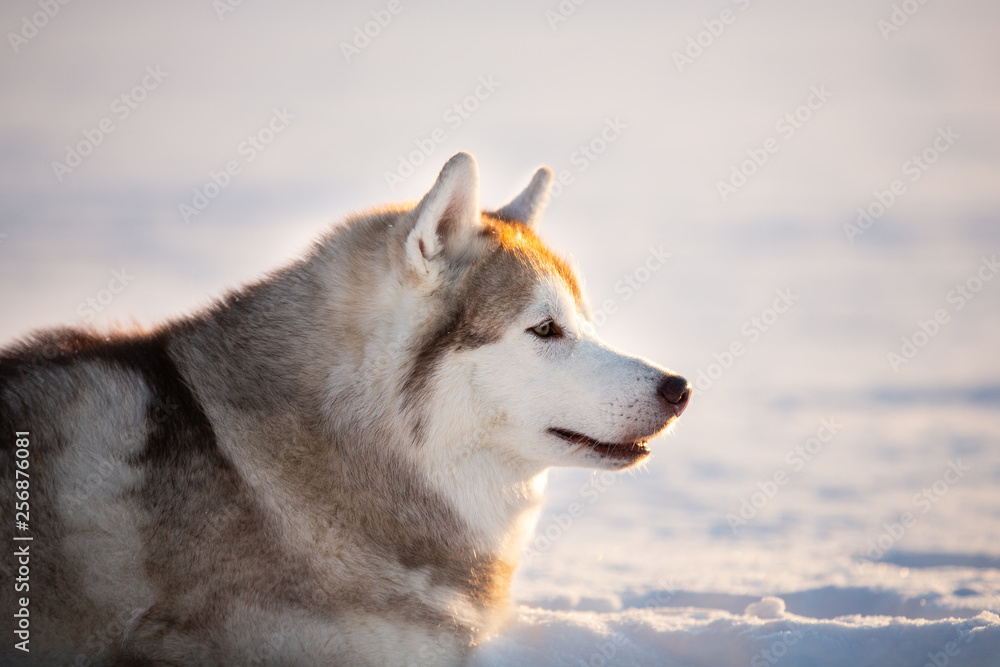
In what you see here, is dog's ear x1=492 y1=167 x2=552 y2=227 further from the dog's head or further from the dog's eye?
the dog's eye

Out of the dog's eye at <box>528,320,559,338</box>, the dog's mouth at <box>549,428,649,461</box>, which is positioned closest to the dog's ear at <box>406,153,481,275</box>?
the dog's eye at <box>528,320,559,338</box>

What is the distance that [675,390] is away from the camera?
3.75m

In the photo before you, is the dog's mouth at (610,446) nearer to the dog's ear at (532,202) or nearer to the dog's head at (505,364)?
the dog's head at (505,364)

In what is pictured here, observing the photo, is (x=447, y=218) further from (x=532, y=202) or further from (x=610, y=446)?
(x=610, y=446)

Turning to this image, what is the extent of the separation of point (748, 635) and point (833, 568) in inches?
104

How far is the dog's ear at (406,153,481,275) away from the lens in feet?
11.4

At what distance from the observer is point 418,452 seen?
11.9ft

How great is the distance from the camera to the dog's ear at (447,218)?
3.48 metres

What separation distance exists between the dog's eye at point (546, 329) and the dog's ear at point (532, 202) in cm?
111

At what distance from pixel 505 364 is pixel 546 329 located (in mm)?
289

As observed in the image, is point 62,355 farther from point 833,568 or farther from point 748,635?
point 833,568

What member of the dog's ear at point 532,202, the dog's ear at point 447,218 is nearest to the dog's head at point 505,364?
the dog's ear at point 447,218

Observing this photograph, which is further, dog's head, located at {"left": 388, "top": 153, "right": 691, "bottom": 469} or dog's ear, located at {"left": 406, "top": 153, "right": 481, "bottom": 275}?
dog's head, located at {"left": 388, "top": 153, "right": 691, "bottom": 469}

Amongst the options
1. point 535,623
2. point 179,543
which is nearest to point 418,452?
point 179,543
